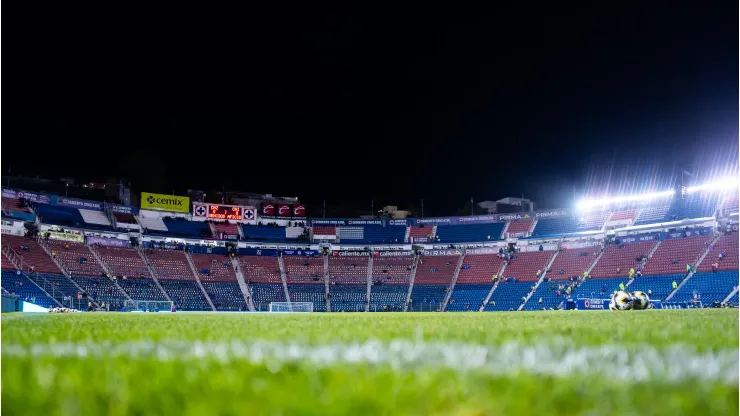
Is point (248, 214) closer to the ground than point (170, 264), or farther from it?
farther from it

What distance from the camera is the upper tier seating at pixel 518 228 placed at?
160 ft

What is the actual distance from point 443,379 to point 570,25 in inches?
1746

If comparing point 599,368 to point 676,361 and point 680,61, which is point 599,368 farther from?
point 680,61

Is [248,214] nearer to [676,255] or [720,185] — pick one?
[676,255]

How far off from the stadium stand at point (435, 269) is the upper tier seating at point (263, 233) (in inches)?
572

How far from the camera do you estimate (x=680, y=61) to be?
145 ft

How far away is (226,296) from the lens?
42.8 m

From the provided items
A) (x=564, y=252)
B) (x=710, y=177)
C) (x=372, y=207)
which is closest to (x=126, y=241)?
(x=372, y=207)

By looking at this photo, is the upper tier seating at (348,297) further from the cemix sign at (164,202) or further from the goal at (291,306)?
the cemix sign at (164,202)

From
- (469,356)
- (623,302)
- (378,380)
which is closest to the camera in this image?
(378,380)

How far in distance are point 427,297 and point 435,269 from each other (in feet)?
13.3

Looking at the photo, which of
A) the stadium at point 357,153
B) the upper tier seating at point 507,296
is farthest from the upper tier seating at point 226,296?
the upper tier seating at point 507,296

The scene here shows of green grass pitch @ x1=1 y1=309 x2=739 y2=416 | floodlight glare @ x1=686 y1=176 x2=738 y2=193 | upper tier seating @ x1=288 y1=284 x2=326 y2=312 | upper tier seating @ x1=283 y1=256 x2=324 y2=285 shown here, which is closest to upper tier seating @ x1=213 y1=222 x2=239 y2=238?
upper tier seating @ x1=283 y1=256 x2=324 y2=285

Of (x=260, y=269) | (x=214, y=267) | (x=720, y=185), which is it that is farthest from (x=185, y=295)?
(x=720, y=185)
